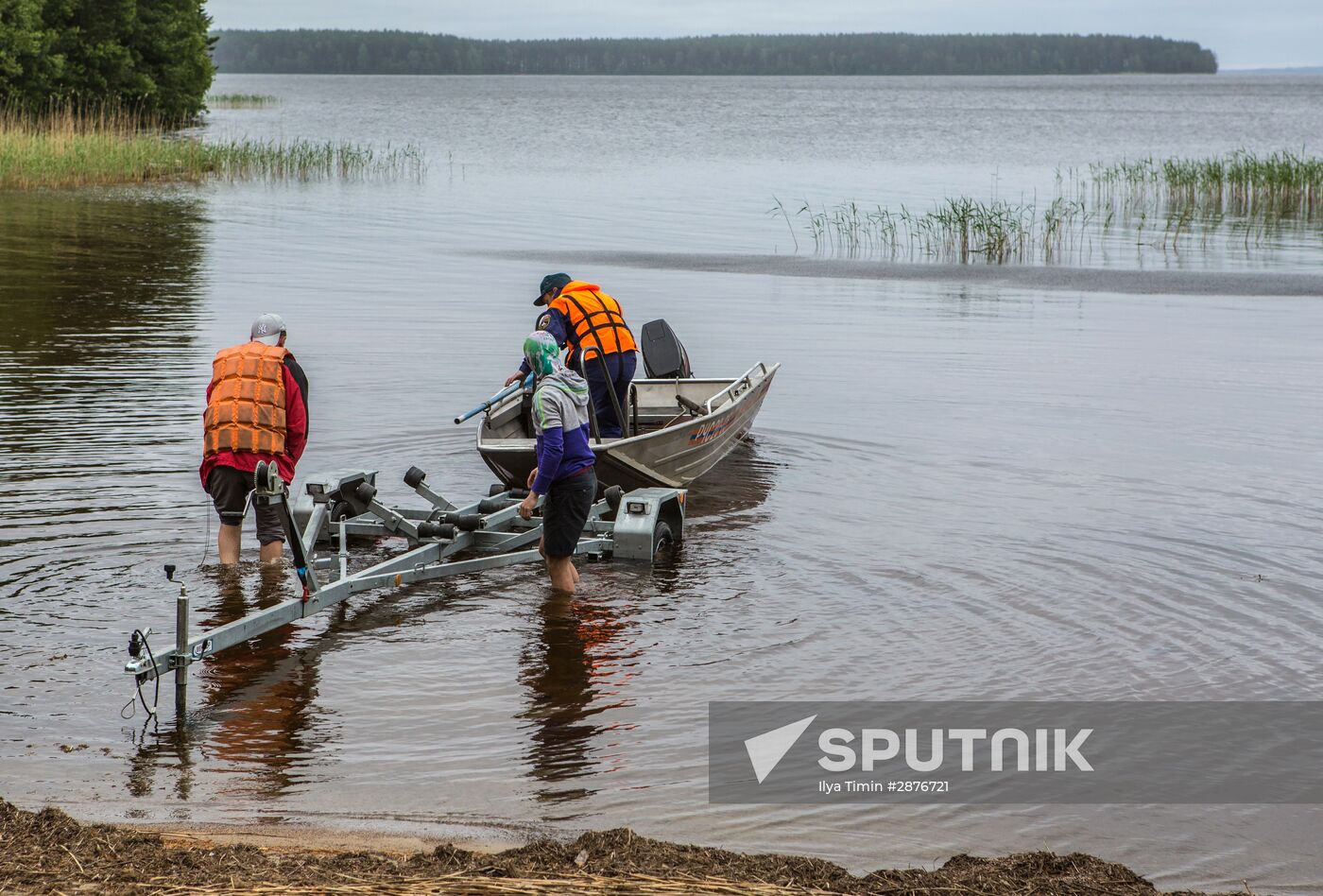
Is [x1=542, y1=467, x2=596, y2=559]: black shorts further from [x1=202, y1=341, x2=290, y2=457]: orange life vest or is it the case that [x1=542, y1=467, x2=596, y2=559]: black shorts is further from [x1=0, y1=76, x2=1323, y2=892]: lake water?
[x1=202, y1=341, x2=290, y2=457]: orange life vest

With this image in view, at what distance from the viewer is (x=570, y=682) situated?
22.8 feet

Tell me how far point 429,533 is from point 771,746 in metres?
3.36

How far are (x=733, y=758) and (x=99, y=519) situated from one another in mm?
5473

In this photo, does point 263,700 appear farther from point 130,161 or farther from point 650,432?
point 130,161

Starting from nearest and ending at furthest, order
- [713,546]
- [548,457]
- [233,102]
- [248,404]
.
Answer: [548,457] < [248,404] < [713,546] < [233,102]

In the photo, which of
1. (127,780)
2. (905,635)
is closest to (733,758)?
(905,635)

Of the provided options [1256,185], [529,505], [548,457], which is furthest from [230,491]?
[1256,185]

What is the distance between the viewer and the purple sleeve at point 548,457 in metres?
7.92

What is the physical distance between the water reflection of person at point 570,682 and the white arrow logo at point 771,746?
686 millimetres

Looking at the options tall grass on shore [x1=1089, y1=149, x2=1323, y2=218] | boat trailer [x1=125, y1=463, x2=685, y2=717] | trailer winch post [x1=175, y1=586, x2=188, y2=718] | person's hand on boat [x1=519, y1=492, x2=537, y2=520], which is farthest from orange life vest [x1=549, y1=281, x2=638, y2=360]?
tall grass on shore [x1=1089, y1=149, x2=1323, y2=218]

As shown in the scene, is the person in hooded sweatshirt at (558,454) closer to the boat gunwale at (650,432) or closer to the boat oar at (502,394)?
the boat gunwale at (650,432)

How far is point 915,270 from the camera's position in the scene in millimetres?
26188

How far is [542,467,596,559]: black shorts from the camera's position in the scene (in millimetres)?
8141

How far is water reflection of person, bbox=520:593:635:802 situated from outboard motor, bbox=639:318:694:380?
4.53 meters
